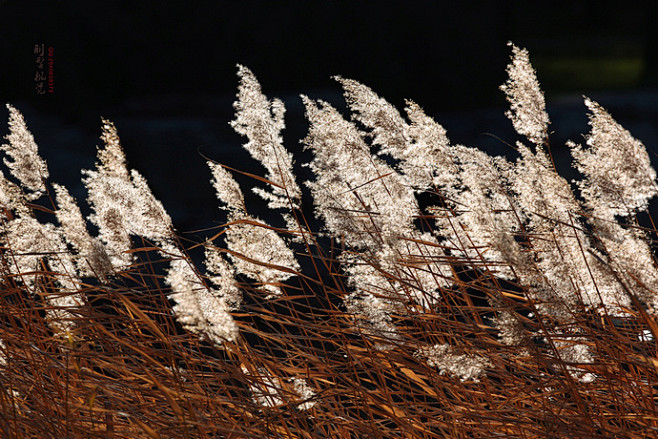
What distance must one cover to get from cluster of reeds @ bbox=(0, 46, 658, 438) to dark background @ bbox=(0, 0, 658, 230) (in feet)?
8.92

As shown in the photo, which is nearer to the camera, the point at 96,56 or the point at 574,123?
the point at 574,123

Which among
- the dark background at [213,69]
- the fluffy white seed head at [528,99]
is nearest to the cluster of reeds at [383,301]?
the fluffy white seed head at [528,99]

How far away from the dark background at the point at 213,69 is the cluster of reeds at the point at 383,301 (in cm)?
272

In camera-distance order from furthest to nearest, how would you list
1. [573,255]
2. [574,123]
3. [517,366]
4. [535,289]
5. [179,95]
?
→ [179,95], [574,123], [517,366], [573,255], [535,289]

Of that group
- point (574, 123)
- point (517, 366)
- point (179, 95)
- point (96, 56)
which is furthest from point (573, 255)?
point (96, 56)

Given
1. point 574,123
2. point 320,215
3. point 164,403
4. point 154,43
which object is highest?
point 154,43

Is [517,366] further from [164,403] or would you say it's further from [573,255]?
[164,403]

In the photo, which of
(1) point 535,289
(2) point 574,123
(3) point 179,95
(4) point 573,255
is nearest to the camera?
(1) point 535,289

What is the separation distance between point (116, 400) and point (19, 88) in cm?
427

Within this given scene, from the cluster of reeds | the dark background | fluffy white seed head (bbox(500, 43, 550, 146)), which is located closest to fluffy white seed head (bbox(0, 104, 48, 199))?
the cluster of reeds

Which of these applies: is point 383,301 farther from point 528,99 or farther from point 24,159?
point 24,159

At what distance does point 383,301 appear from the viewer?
4.38 ft

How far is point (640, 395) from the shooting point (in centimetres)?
125

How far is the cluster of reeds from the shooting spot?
1.12m
